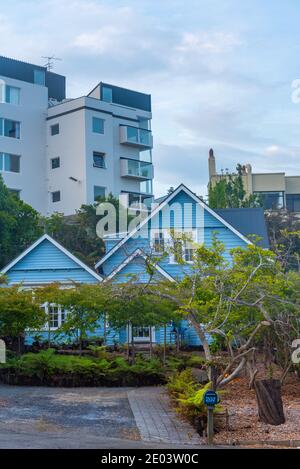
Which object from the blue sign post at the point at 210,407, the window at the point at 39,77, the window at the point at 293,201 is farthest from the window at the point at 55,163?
the blue sign post at the point at 210,407

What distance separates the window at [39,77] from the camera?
56.6m

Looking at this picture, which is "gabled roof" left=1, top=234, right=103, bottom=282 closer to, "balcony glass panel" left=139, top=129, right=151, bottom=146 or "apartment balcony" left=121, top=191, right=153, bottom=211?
"apartment balcony" left=121, top=191, right=153, bottom=211

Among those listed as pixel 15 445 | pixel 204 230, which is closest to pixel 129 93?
pixel 204 230

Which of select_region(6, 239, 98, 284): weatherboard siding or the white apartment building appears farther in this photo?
the white apartment building

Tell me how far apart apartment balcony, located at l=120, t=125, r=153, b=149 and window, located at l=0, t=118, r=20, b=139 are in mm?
8402

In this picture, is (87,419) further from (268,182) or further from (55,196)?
(268,182)

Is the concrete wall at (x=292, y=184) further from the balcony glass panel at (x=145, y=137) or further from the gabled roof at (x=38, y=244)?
the gabled roof at (x=38, y=244)

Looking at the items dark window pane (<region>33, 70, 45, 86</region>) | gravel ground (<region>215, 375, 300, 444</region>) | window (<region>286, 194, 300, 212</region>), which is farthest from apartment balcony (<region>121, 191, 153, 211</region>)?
gravel ground (<region>215, 375, 300, 444</region>)

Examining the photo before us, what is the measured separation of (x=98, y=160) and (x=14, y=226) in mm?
19553

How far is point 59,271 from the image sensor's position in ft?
99.9

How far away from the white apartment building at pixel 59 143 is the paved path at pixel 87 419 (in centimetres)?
3579

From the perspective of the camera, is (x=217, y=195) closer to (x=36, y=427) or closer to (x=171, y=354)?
(x=171, y=354)

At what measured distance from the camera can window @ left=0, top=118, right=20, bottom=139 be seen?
53831mm

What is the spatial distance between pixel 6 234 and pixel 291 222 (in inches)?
742
